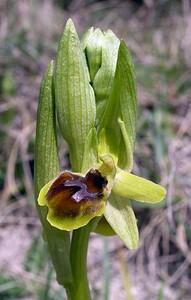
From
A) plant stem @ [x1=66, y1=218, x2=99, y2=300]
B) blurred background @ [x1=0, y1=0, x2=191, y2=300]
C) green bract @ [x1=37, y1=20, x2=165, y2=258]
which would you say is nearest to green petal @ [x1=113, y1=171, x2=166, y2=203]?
green bract @ [x1=37, y1=20, x2=165, y2=258]

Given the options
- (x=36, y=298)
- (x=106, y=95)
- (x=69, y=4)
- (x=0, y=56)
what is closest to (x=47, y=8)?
(x=69, y=4)

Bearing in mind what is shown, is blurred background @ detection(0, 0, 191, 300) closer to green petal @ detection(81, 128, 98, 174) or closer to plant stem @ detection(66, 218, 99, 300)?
plant stem @ detection(66, 218, 99, 300)

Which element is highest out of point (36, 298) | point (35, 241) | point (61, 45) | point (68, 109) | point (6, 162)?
point (61, 45)

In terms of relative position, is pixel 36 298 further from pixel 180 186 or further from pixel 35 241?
pixel 180 186

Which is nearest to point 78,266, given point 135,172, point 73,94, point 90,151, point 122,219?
point 122,219

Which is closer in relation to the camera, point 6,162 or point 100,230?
point 100,230

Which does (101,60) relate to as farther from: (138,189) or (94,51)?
(138,189)
